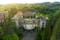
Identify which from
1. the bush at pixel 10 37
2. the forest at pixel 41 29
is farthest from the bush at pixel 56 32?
the bush at pixel 10 37

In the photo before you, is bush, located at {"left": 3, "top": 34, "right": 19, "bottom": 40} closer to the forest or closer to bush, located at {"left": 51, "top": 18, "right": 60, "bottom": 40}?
the forest

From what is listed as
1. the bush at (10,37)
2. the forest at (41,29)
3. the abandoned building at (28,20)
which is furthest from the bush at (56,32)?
the bush at (10,37)

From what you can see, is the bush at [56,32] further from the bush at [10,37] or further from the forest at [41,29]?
the bush at [10,37]

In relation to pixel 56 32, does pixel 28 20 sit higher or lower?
higher

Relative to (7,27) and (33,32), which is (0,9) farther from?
(33,32)

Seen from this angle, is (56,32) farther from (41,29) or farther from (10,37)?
(10,37)

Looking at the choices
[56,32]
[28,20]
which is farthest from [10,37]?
[56,32]

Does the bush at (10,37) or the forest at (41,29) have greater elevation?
the forest at (41,29)

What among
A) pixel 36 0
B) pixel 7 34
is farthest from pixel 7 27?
pixel 36 0

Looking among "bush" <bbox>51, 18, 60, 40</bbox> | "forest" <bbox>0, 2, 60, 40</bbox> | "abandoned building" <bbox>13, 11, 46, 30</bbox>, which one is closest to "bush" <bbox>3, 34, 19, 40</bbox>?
"forest" <bbox>0, 2, 60, 40</bbox>

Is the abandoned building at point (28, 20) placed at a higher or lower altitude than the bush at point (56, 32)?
higher

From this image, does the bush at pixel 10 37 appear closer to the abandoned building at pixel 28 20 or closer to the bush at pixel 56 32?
the abandoned building at pixel 28 20
